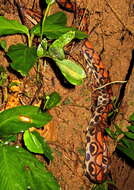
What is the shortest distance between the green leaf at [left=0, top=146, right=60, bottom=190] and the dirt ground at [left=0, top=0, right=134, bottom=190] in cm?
92

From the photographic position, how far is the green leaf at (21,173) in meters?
1.55

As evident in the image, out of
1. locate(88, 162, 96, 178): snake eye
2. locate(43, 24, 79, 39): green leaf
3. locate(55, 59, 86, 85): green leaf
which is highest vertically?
locate(43, 24, 79, 39): green leaf

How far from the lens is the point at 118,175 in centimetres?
396

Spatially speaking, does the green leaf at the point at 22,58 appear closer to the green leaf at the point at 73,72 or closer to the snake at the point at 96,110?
the green leaf at the point at 73,72

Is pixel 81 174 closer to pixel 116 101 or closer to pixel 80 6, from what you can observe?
pixel 116 101

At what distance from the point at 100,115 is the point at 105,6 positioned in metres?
1.64

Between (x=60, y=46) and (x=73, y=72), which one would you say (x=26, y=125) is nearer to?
(x=73, y=72)

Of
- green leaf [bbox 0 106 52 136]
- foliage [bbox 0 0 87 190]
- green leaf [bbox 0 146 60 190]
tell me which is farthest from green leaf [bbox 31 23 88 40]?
green leaf [bbox 0 146 60 190]

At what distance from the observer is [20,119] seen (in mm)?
1754

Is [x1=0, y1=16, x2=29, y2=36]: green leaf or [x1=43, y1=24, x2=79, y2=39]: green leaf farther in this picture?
[x1=43, y1=24, x2=79, y2=39]: green leaf

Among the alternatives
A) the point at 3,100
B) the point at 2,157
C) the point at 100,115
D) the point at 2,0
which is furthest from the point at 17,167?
the point at 100,115

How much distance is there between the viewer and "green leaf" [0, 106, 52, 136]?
5.68ft

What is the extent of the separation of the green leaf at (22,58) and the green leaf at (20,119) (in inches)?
12.6

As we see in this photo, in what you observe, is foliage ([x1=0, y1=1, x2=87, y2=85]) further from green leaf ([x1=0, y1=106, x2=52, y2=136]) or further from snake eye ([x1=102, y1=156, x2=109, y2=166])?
snake eye ([x1=102, y1=156, x2=109, y2=166])
